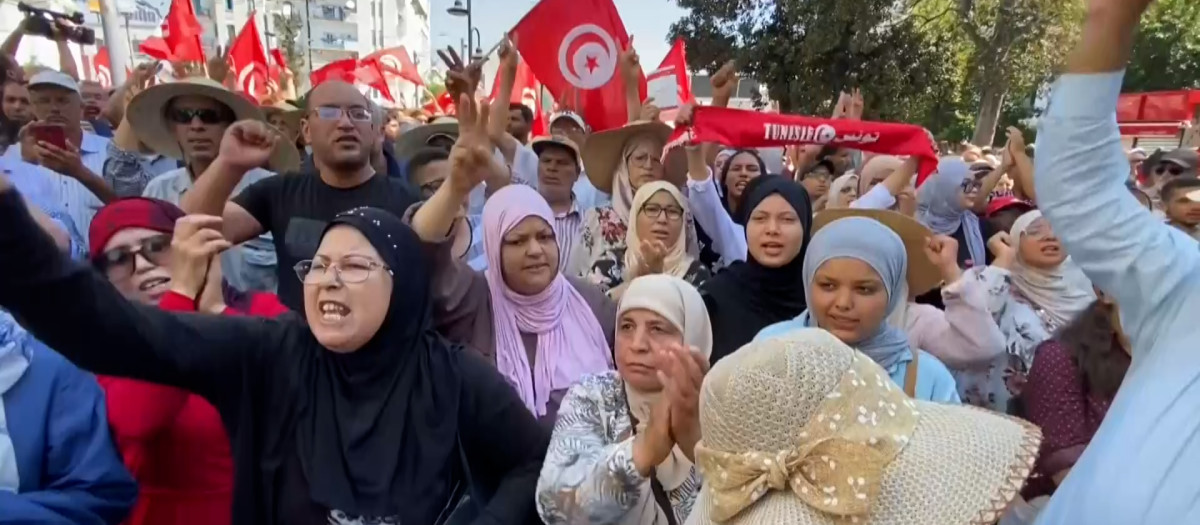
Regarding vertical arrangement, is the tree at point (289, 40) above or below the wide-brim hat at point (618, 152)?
above

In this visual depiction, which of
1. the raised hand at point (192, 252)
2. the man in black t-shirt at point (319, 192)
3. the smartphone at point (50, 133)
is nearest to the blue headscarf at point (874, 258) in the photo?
the raised hand at point (192, 252)

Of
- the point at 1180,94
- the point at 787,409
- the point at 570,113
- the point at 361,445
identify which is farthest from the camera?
the point at 1180,94

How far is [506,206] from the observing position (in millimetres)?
3170

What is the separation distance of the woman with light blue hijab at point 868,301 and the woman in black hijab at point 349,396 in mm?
889

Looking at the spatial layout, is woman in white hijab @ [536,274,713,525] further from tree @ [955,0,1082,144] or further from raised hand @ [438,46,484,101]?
tree @ [955,0,1082,144]

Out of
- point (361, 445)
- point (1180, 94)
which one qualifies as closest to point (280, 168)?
point (361, 445)

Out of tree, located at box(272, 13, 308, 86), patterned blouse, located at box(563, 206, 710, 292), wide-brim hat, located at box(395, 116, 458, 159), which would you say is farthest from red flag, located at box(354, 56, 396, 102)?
tree, located at box(272, 13, 308, 86)

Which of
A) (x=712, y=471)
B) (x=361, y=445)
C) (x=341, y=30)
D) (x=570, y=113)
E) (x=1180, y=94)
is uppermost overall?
(x=341, y=30)

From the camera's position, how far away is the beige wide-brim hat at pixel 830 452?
3.88 feet

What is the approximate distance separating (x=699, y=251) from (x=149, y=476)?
113 inches

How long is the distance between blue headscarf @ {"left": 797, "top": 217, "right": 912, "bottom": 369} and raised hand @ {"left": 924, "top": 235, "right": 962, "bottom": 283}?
28.8 inches

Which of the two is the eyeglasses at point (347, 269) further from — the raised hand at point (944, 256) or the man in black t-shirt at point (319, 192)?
the raised hand at point (944, 256)

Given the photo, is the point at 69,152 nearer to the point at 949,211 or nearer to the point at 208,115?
the point at 208,115

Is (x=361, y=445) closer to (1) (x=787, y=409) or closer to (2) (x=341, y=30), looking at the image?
(1) (x=787, y=409)
